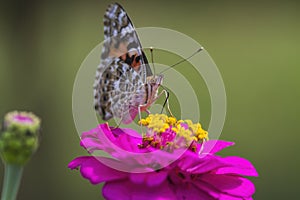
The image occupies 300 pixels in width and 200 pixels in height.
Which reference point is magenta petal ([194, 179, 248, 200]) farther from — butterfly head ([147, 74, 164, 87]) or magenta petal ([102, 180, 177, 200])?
butterfly head ([147, 74, 164, 87])

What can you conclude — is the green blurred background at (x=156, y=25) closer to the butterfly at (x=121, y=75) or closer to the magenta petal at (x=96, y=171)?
the butterfly at (x=121, y=75)

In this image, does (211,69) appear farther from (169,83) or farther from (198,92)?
(169,83)

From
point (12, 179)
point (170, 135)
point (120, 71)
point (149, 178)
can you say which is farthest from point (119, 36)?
point (12, 179)

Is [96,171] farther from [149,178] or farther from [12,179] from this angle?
[12,179]

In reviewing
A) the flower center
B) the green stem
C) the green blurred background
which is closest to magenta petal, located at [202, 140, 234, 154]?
the flower center

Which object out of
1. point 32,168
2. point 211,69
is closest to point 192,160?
point 211,69

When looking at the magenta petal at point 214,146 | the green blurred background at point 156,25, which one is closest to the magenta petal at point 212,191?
the magenta petal at point 214,146

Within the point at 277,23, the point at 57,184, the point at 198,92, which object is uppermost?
the point at 277,23

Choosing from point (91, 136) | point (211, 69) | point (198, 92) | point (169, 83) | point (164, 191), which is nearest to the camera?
point (164, 191)
